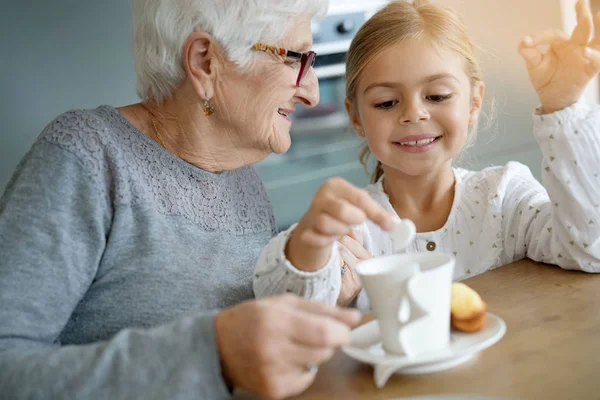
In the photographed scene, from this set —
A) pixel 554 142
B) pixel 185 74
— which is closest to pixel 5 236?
pixel 185 74

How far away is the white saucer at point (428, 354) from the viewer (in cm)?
80

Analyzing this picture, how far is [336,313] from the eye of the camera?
0.78 m

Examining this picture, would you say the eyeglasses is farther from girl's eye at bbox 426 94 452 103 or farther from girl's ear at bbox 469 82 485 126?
girl's ear at bbox 469 82 485 126

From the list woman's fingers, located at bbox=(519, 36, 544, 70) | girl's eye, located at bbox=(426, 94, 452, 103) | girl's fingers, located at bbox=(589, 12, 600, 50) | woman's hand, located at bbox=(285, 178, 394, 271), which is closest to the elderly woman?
woman's hand, located at bbox=(285, 178, 394, 271)

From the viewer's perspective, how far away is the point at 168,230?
1196mm

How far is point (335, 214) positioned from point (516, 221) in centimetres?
74

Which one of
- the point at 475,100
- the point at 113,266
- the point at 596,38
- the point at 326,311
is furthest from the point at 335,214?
the point at 475,100

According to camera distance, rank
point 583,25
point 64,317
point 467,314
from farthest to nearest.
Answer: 1. point 583,25
2. point 64,317
3. point 467,314

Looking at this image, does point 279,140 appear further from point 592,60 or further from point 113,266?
point 592,60

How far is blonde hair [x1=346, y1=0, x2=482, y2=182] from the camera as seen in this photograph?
5.13ft

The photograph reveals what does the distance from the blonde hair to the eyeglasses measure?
23 centimetres

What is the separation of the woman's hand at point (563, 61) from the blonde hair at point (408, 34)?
363 mm

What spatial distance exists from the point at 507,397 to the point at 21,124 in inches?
51.0

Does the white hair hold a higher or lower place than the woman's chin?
higher
